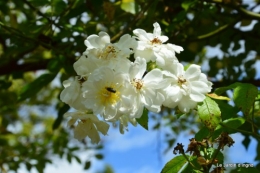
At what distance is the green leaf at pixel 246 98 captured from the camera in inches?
38.1

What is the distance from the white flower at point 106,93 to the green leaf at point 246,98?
0.25 metres

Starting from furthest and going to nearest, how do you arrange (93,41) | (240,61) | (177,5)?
(240,61) → (177,5) → (93,41)

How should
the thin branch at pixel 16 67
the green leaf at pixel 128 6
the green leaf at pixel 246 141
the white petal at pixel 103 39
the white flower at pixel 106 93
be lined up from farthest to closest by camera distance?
the thin branch at pixel 16 67
the green leaf at pixel 246 141
the green leaf at pixel 128 6
the white petal at pixel 103 39
the white flower at pixel 106 93

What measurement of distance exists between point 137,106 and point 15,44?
0.93 metres

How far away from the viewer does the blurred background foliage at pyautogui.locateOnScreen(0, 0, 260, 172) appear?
1618mm

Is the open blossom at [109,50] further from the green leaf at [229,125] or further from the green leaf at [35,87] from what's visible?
the green leaf at [35,87]

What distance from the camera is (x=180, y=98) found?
0.93 metres

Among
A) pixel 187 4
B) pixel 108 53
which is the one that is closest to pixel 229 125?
pixel 108 53

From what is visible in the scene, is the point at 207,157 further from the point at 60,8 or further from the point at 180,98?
the point at 60,8

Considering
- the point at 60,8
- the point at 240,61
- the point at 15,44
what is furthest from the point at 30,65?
the point at 240,61

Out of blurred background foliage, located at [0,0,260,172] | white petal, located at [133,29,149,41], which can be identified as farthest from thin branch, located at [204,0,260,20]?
white petal, located at [133,29,149,41]

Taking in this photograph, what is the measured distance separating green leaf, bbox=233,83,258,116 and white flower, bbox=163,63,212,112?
73 millimetres

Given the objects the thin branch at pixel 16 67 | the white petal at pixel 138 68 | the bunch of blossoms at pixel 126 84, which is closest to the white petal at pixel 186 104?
the bunch of blossoms at pixel 126 84

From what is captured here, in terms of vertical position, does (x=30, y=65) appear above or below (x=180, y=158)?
above
